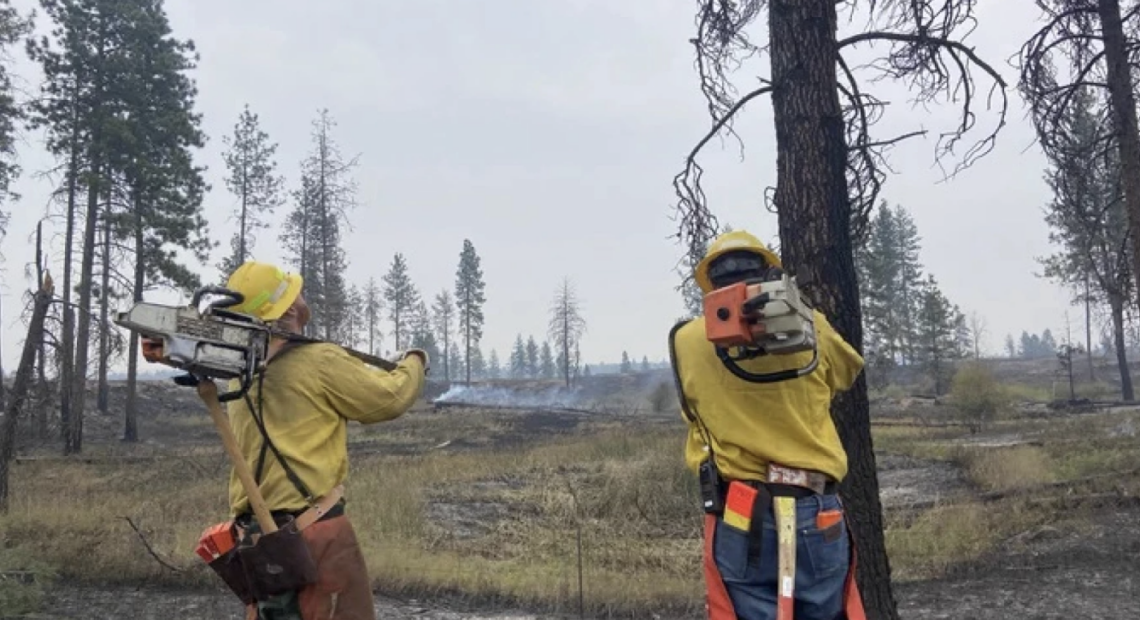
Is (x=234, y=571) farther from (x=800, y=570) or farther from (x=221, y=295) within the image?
(x=800, y=570)

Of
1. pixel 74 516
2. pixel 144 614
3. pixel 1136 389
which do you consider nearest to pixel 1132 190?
pixel 144 614

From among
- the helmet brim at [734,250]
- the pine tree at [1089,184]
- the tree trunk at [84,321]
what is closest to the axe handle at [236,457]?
the helmet brim at [734,250]

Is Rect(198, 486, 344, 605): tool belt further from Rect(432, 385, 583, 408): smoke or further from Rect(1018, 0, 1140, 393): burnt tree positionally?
Rect(432, 385, 583, 408): smoke

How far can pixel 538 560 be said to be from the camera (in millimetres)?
9922

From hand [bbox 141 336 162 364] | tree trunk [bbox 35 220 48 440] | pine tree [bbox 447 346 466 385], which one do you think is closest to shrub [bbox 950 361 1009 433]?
tree trunk [bbox 35 220 48 440]

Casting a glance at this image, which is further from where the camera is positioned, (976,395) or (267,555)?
(976,395)

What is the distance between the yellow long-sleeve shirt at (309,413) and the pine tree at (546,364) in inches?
5073

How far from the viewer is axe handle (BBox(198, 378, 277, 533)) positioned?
123 inches

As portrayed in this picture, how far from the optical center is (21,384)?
1020cm

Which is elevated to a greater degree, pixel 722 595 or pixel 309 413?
pixel 309 413

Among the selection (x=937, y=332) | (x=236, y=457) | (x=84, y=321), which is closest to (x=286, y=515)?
(x=236, y=457)

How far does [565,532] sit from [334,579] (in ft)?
28.0

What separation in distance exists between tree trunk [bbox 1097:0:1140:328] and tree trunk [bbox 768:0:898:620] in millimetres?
5629

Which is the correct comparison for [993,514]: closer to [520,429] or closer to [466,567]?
[466,567]
